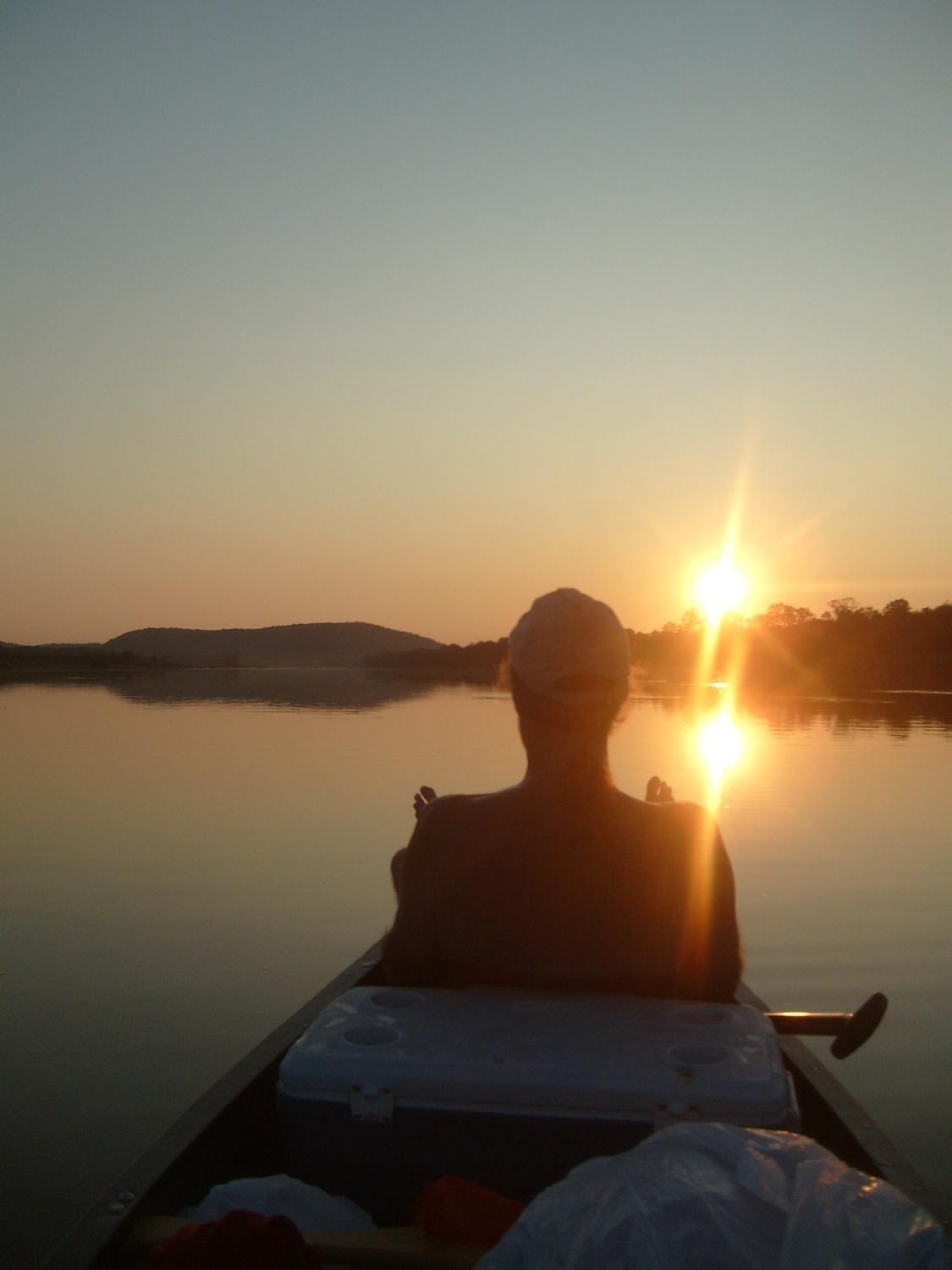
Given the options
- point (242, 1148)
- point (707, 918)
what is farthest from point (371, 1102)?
point (707, 918)

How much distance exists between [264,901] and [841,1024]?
6.00 meters

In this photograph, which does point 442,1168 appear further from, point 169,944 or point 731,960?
point 169,944

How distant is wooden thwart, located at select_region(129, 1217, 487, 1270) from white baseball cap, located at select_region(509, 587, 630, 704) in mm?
1225

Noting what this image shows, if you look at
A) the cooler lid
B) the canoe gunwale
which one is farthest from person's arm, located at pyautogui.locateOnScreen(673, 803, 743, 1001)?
the canoe gunwale

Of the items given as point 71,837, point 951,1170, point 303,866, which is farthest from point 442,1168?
point 71,837

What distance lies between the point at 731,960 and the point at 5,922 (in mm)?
6171

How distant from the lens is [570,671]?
2.70 metres

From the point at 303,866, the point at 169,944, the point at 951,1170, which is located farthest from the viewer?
the point at 303,866

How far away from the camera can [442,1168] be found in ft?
7.43

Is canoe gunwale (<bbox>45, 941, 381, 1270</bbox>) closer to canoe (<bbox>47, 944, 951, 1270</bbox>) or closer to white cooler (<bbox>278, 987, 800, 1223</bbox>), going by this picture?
canoe (<bbox>47, 944, 951, 1270</bbox>)

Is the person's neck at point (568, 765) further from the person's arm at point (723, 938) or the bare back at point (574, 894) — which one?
the person's arm at point (723, 938)

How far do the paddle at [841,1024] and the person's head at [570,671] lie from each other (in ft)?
2.73

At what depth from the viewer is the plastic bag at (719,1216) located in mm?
1385

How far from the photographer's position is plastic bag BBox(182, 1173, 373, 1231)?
2.10 meters
